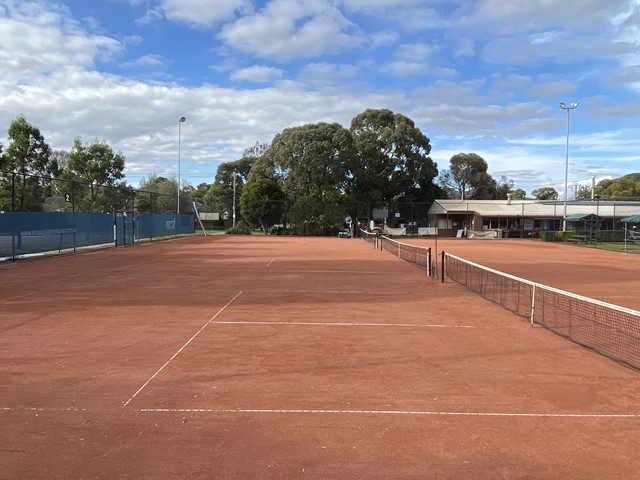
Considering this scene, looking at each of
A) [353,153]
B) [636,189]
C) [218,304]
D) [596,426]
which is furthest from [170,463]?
[636,189]

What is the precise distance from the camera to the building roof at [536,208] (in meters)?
57.8

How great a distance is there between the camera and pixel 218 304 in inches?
440

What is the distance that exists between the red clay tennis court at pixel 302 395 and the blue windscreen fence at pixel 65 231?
11502 millimetres

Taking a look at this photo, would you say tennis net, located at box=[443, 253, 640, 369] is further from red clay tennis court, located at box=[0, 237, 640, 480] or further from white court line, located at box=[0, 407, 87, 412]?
white court line, located at box=[0, 407, 87, 412]

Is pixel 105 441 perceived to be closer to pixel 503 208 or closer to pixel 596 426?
pixel 596 426

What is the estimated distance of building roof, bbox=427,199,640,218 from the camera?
5784cm

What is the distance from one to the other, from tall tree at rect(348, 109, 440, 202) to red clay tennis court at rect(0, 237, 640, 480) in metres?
49.8

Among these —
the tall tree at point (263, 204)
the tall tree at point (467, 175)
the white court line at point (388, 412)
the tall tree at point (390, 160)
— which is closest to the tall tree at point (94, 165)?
the tall tree at point (263, 204)

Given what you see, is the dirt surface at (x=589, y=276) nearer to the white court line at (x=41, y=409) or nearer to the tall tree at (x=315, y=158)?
the white court line at (x=41, y=409)

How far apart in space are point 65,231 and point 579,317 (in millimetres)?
23987

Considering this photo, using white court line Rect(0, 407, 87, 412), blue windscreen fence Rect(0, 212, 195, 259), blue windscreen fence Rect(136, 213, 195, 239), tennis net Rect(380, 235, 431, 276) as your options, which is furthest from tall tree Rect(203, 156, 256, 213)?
white court line Rect(0, 407, 87, 412)

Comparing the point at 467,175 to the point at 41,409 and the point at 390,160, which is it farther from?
the point at 41,409

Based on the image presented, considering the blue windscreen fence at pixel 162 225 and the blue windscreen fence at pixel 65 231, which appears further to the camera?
the blue windscreen fence at pixel 162 225

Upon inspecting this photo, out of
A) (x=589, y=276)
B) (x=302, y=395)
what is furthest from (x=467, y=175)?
(x=302, y=395)
